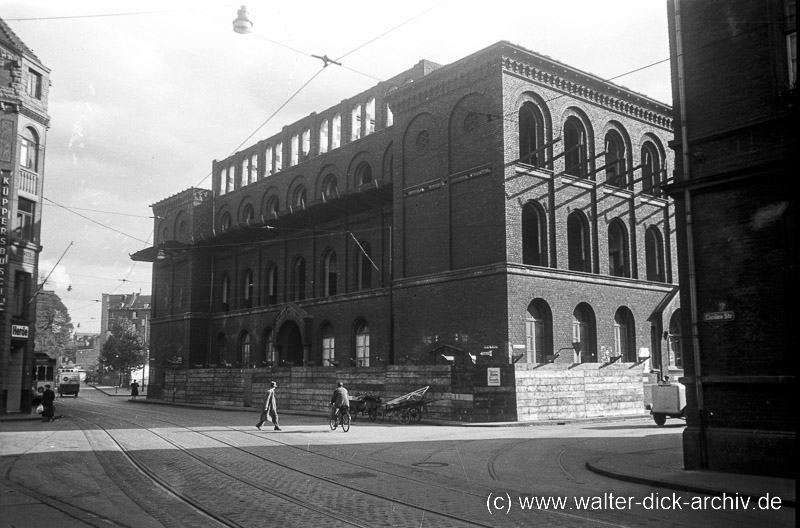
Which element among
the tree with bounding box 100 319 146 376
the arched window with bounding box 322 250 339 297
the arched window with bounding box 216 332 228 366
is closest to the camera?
the arched window with bounding box 322 250 339 297

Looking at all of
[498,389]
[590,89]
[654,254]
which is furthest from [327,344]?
[590,89]

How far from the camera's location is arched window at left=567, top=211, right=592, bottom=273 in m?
29.9

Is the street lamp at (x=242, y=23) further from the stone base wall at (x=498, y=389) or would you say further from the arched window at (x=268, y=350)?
the arched window at (x=268, y=350)

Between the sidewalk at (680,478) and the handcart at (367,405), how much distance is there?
42.1 ft

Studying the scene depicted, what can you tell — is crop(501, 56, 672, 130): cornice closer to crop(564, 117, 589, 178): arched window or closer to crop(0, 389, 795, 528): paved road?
crop(564, 117, 589, 178): arched window

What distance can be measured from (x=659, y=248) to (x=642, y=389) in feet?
25.7

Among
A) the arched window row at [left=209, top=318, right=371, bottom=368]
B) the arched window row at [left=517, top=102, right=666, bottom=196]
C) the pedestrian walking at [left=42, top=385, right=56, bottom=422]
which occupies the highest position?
the arched window row at [left=517, top=102, right=666, bottom=196]

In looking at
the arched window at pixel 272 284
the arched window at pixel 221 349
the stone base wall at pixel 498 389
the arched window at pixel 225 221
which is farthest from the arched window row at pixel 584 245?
the arched window at pixel 225 221

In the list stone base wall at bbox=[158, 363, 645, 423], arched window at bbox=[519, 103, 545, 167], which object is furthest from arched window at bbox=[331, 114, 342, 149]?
arched window at bbox=[519, 103, 545, 167]

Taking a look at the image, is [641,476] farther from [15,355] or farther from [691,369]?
[15,355]

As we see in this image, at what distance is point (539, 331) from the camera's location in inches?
1080

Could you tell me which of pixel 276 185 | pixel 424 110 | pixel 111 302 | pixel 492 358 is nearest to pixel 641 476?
pixel 492 358

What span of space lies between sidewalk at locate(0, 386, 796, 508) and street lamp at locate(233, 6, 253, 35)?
10.7 metres

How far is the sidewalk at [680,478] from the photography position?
32.8ft
